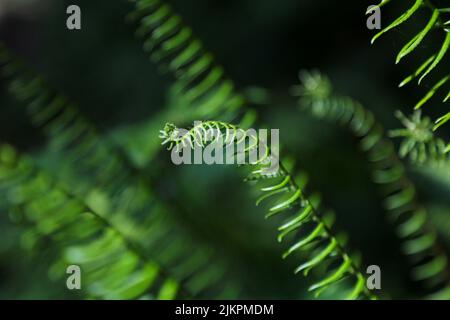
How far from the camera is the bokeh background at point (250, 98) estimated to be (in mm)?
1120

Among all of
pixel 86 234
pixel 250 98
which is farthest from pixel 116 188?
pixel 250 98

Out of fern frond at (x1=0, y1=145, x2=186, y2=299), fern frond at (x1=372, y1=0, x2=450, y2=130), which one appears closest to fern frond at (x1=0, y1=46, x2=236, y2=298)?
fern frond at (x1=0, y1=145, x2=186, y2=299)

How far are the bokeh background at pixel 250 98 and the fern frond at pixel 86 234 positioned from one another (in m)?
0.21

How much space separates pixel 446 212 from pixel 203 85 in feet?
1.71

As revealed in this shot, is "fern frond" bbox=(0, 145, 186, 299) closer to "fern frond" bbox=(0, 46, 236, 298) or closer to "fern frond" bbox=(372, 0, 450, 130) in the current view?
"fern frond" bbox=(0, 46, 236, 298)

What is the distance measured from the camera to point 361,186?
1.46 metres

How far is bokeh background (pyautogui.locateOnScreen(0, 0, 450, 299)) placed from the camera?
1.12 metres

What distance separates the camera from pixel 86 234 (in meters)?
0.73

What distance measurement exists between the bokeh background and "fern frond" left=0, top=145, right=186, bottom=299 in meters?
0.21

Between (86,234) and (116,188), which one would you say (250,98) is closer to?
(116,188)

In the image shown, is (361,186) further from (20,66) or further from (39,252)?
(20,66)

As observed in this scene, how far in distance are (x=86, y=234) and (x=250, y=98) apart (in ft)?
1.89
